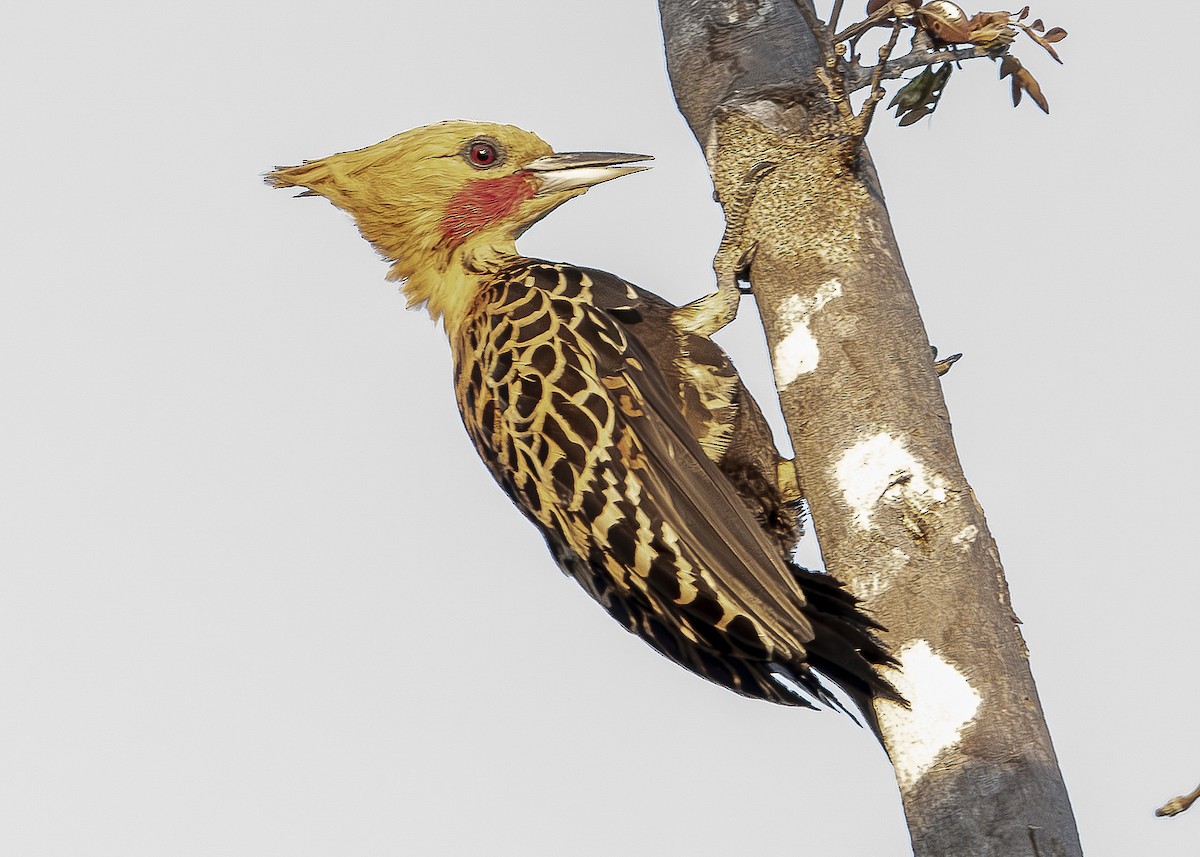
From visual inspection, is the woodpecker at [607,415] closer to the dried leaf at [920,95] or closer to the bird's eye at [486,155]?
the bird's eye at [486,155]

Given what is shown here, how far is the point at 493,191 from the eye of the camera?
5371mm

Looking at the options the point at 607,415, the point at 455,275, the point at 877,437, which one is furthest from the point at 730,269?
the point at 455,275

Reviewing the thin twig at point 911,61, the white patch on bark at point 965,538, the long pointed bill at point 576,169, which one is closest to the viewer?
the white patch on bark at point 965,538

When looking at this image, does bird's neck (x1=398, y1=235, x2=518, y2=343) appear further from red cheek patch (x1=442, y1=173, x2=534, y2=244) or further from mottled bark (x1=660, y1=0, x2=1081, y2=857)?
mottled bark (x1=660, y1=0, x2=1081, y2=857)

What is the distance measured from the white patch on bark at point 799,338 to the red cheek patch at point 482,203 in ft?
6.70

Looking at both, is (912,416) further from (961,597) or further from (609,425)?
(609,425)

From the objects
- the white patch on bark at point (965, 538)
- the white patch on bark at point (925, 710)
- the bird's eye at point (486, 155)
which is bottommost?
the white patch on bark at point (925, 710)

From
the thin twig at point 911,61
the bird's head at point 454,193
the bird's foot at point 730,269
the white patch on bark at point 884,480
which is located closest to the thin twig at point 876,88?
the thin twig at point 911,61

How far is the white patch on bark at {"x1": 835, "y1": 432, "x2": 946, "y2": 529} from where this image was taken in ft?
10.4

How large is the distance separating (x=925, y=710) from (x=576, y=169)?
3.01 meters

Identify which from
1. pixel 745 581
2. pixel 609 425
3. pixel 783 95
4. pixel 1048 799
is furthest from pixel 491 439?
pixel 1048 799

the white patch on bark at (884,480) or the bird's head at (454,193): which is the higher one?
the bird's head at (454,193)

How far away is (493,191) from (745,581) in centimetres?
213

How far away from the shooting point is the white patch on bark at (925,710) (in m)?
2.91
